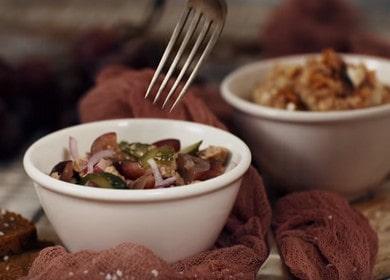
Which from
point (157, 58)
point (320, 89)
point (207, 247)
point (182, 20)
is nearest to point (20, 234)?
point (207, 247)

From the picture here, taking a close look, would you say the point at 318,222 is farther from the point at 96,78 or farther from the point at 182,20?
the point at 96,78

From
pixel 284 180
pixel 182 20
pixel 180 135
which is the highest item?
pixel 182 20

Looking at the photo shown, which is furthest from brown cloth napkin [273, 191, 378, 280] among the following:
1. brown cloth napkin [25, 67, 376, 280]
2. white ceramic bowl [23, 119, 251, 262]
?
white ceramic bowl [23, 119, 251, 262]

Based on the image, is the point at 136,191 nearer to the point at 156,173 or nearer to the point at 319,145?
the point at 156,173

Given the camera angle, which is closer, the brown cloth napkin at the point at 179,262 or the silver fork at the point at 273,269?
the brown cloth napkin at the point at 179,262

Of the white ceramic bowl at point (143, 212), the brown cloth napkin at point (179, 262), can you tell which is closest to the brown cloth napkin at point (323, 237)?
the brown cloth napkin at point (179, 262)

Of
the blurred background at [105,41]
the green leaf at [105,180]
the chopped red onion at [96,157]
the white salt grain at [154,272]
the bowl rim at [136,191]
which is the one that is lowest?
the blurred background at [105,41]

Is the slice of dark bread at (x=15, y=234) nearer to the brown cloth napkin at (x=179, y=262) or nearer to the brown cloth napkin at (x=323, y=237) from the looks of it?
the brown cloth napkin at (x=179, y=262)
